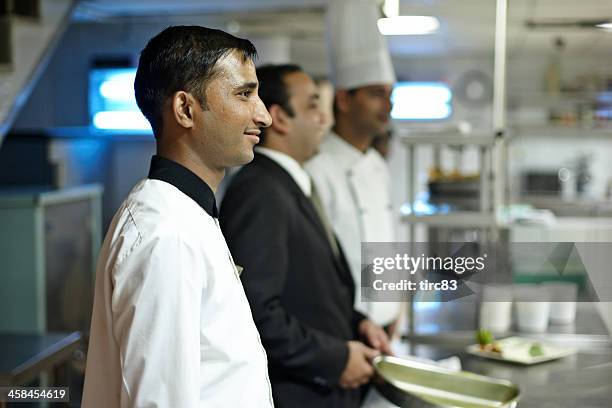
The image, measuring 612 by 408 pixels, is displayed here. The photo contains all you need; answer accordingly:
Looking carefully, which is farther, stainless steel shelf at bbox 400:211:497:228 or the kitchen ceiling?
the kitchen ceiling

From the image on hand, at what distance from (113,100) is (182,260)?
17.3 feet

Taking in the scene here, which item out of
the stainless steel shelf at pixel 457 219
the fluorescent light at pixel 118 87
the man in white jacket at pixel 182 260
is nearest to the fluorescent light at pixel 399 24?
the stainless steel shelf at pixel 457 219

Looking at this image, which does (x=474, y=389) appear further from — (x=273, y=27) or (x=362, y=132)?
(x=273, y=27)

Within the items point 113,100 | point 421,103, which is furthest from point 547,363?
point 421,103

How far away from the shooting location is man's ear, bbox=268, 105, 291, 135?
170cm

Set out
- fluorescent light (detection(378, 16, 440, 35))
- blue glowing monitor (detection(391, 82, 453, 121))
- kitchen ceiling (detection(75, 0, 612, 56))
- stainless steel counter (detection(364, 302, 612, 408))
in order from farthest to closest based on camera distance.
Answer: blue glowing monitor (detection(391, 82, 453, 121))
kitchen ceiling (detection(75, 0, 612, 56))
fluorescent light (detection(378, 16, 440, 35))
stainless steel counter (detection(364, 302, 612, 408))

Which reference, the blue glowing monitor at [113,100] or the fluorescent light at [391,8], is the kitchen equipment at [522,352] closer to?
the fluorescent light at [391,8]

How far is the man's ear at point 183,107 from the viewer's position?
930 mm

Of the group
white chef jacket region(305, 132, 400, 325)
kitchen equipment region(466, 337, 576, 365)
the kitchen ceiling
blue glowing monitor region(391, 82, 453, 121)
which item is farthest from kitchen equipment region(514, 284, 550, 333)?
blue glowing monitor region(391, 82, 453, 121)

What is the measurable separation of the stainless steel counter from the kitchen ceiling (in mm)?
2129

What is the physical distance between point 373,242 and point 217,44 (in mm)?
1399

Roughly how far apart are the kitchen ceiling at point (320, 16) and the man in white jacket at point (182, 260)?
11.0ft

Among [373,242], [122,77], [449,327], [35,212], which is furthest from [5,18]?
[122,77]

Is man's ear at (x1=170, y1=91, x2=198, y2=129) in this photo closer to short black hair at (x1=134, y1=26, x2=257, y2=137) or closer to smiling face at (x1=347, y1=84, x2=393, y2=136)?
short black hair at (x1=134, y1=26, x2=257, y2=137)
